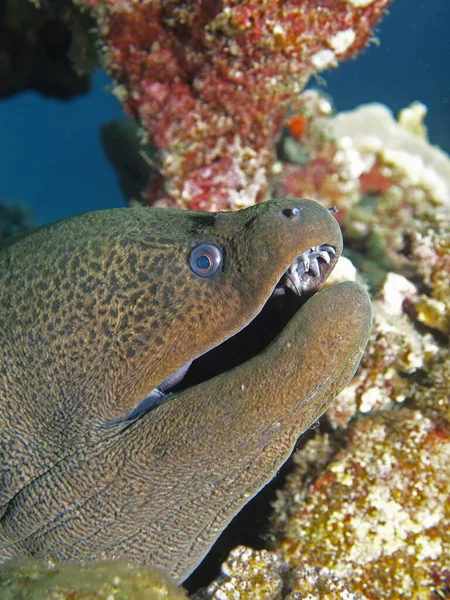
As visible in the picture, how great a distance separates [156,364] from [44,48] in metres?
8.63

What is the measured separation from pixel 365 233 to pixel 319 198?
667 millimetres

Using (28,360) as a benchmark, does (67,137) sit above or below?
below

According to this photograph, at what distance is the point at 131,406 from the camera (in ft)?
7.44

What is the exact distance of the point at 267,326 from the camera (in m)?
2.61

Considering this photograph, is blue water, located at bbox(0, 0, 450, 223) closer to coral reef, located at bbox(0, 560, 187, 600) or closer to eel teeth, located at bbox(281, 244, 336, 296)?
eel teeth, located at bbox(281, 244, 336, 296)

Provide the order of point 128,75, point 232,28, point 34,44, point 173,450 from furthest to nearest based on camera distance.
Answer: point 34,44, point 128,75, point 232,28, point 173,450

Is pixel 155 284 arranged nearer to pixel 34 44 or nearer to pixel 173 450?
pixel 173 450

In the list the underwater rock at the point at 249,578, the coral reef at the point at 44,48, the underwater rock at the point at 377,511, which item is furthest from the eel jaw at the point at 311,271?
the coral reef at the point at 44,48

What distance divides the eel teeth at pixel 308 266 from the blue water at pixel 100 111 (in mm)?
8905

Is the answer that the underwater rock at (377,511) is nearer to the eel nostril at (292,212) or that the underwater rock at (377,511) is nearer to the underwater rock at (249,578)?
the underwater rock at (249,578)

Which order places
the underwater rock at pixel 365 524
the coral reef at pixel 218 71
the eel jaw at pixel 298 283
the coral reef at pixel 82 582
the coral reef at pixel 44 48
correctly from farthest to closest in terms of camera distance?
the coral reef at pixel 44 48
the coral reef at pixel 218 71
the underwater rock at pixel 365 524
the eel jaw at pixel 298 283
the coral reef at pixel 82 582

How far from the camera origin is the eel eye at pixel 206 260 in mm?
2252

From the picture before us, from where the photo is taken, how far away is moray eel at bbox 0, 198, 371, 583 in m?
2.12

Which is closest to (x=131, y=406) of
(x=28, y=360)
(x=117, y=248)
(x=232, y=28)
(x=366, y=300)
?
(x=28, y=360)
